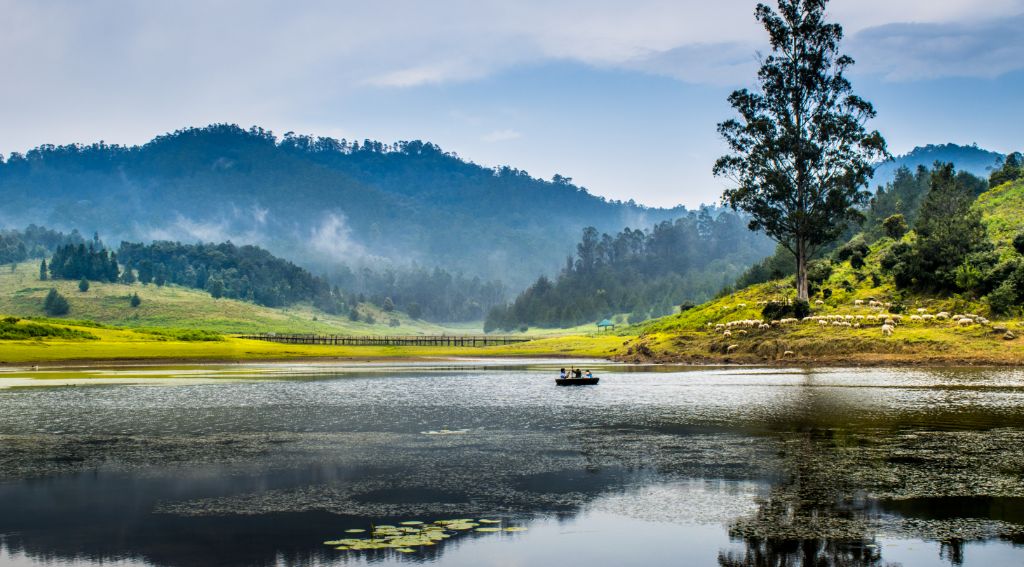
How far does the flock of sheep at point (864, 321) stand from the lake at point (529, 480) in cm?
3033

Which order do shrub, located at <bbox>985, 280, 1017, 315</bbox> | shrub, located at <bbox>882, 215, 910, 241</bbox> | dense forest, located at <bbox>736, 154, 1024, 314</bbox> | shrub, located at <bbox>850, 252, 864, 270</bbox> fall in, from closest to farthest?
shrub, located at <bbox>985, 280, 1017, 315</bbox>
dense forest, located at <bbox>736, 154, 1024, 314</bbox>
shrub, located at <bbox>850, 252, 864, 270</bbox>
shrub, located at <bbox>882, 215, 910, 241</bbox>

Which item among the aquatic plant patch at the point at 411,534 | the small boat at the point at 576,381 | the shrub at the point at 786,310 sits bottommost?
the aquatic plant patch at the point at 411,534

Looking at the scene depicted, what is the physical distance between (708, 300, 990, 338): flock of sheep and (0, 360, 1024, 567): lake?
99.5 ft

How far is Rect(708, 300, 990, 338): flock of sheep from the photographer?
79.1 metres

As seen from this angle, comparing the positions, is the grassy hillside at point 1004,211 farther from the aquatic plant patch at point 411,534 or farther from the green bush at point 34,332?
the green bush at point 34,332

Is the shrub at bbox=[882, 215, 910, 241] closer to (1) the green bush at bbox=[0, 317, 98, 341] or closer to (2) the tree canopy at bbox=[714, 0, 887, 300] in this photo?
(2) the tree canopy at bbox=[714, 0, 887, 300]

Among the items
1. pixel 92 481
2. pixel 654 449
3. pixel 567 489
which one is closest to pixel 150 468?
pixel 92 481

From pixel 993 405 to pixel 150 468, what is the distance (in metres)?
36.6

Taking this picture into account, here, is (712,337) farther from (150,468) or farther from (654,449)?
(150,468)

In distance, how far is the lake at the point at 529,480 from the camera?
18.3m

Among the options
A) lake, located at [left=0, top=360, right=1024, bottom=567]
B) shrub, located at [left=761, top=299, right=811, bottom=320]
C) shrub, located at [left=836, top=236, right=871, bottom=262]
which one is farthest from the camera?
shrub, located at [left=836, top=236, right=871, bottom=262]

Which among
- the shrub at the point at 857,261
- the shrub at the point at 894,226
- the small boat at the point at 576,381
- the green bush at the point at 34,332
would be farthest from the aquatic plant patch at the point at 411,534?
the shrub at the point at 894,226

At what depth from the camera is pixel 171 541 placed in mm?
19172

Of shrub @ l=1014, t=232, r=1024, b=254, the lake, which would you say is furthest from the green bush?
shrub @ l=1014, t=232, r=1024, b=254
